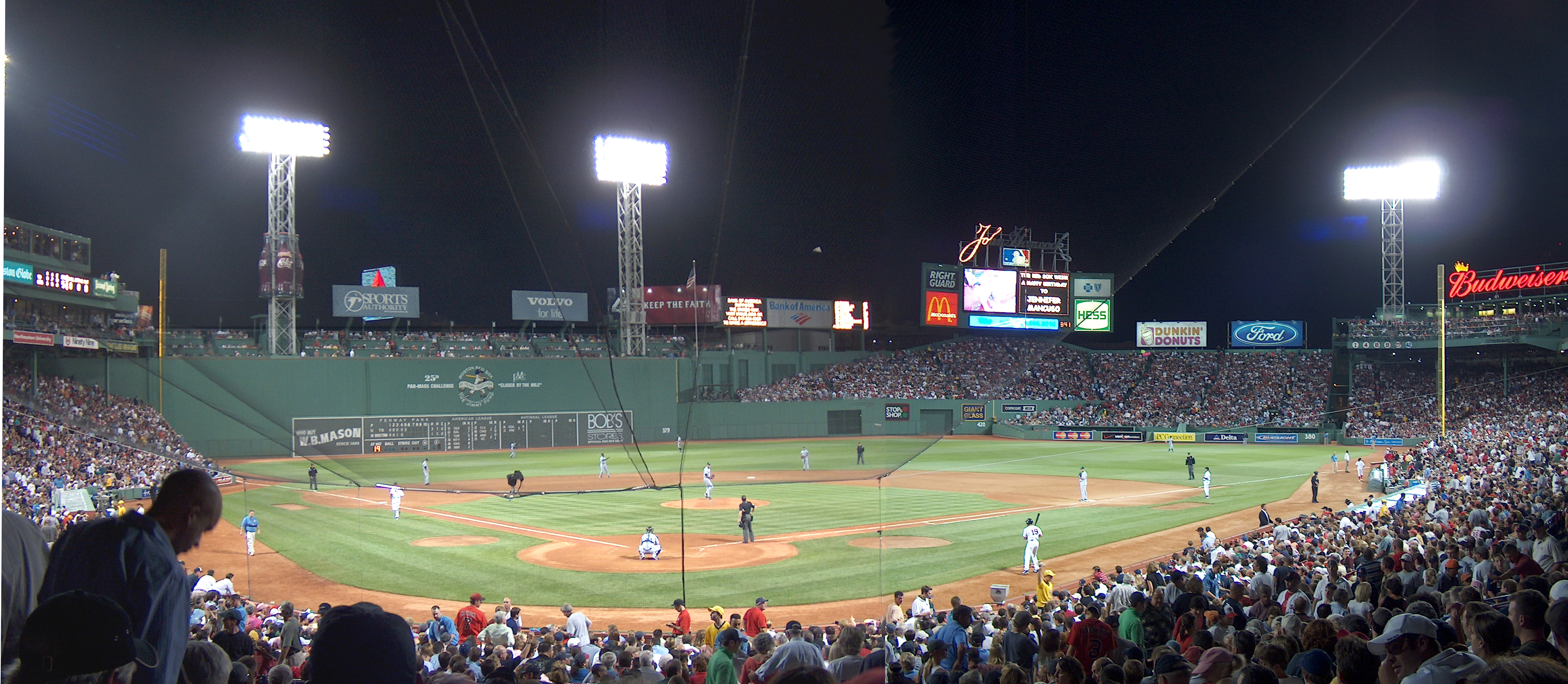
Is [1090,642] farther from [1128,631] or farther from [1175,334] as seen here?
[1175,334]

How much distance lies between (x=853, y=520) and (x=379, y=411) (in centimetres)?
2470

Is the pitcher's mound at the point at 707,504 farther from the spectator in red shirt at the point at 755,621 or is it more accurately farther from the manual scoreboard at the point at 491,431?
the spectator in red shirt at the point at 755,621

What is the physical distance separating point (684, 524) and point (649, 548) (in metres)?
0.86

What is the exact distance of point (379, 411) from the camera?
114ft

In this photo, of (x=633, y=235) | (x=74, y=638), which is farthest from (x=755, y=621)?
(x=633, y=235)

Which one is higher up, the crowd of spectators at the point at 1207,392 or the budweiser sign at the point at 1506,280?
the budweiser sign at the point at 1506,280

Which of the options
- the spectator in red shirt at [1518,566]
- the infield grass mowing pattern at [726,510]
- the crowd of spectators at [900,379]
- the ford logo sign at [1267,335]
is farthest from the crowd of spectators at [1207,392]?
the spectator in red shirt at [1518,566]

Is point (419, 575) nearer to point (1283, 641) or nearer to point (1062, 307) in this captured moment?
point (1283, 641)

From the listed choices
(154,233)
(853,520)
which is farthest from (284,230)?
(853,520)

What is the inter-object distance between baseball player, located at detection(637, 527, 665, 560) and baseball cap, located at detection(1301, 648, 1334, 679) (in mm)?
14794

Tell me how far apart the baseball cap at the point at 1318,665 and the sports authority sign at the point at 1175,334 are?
196 feet

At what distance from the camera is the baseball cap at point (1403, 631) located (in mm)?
3533

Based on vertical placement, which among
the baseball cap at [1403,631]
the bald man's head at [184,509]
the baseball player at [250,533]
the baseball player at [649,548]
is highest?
the bald man's head at [184,509]

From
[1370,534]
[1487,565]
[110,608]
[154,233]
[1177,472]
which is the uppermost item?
[154,233]
